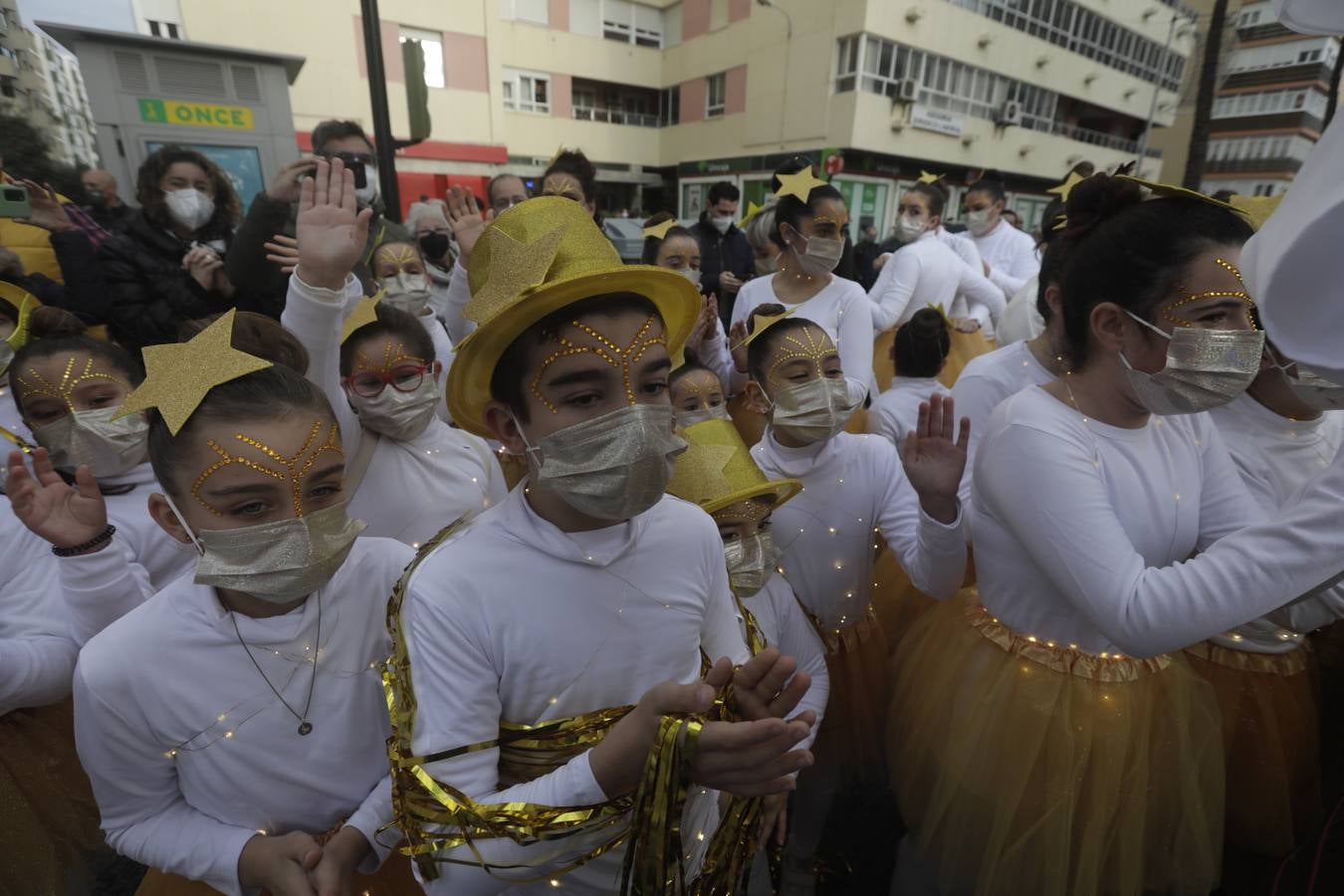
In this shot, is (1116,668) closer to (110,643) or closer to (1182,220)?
(1182,220)

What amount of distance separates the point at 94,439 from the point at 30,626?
62 cm

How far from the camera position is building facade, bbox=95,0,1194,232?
1800 centimetres

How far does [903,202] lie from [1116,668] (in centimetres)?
571

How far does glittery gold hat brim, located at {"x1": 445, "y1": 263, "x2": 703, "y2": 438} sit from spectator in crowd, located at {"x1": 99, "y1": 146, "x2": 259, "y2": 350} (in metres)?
2.53

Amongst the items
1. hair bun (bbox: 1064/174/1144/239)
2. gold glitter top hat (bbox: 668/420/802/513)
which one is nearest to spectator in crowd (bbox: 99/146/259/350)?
gold glitter top hat (bbox: 668/420/802/513)

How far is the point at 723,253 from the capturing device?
6.22m

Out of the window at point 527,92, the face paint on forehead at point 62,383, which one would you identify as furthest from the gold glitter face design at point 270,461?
the window at point 527,92

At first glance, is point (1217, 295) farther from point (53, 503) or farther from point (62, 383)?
point (62, 383)

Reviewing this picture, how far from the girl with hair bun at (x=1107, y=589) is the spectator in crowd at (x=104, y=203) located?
17.6 feet

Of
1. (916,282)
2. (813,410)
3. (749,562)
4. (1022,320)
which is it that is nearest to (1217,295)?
(813,410)

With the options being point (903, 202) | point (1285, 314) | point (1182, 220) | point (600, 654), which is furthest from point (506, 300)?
point (903, 202)

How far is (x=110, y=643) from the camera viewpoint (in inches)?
54.1

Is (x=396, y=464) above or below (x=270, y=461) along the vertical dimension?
below

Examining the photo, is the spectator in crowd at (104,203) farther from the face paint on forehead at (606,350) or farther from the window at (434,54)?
the window at (434,54)
